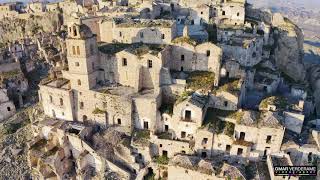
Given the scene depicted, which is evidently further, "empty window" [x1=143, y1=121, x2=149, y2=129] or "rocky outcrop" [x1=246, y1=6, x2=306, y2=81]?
"rocky outcrop" [x1=246, y1=6, x2=306, y2=81]

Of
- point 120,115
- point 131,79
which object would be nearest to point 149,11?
point 131,79

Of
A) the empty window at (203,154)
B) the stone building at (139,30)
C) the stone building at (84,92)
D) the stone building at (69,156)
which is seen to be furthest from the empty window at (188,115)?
the stone building at (139,30)

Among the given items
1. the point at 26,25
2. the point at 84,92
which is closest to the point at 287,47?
the point at 84,92

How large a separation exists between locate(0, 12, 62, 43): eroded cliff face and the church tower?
3166 centimetres

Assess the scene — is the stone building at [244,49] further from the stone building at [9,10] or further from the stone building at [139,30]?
the stone building at [9,10]

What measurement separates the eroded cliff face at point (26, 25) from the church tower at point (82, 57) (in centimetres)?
3166

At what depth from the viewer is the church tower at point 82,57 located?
32.9 meters

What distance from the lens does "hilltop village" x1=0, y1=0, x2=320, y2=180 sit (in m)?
29.8

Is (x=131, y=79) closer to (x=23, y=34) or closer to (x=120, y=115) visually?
(x=120, y=115)

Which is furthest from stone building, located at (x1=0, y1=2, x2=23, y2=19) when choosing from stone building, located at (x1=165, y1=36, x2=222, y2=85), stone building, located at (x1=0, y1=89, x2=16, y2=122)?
stone building, located at (x1=165, y1=36, x2=222, y2=85)

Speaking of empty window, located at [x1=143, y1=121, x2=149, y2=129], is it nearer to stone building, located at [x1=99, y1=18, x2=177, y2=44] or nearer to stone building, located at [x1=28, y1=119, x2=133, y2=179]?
stone building, located at [x1=28, y1=119, x2=133, y2=179]

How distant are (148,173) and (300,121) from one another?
49.8 ft

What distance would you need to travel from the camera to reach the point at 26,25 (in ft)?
213

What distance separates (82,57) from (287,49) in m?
27.9
